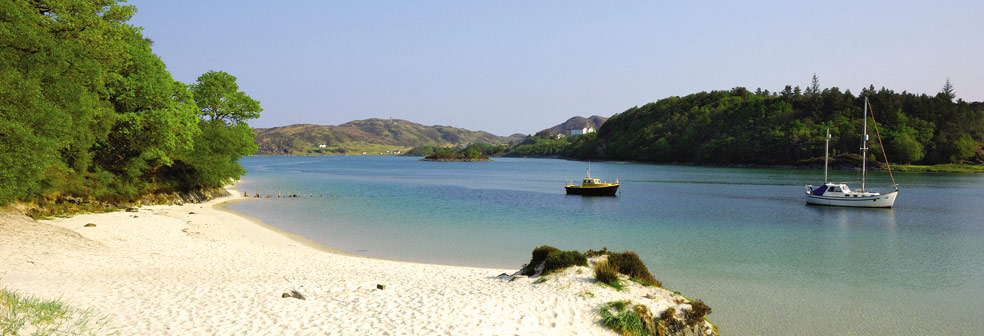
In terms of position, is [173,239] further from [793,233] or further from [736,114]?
[736,114]

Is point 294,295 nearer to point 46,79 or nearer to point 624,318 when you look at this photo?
point 624,318

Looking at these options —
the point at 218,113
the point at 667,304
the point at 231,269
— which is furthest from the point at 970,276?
the point at 218,113

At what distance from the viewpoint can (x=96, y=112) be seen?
2339cm

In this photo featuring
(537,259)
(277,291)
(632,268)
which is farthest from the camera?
(537,259)

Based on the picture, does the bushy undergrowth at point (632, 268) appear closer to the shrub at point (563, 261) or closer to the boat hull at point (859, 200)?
the shrub at point (563, 261)

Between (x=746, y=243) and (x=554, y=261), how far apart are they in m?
15.5

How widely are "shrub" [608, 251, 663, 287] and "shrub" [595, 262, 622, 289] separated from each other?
572 mm

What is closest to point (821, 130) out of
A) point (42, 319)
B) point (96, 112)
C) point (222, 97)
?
point (222, 97)

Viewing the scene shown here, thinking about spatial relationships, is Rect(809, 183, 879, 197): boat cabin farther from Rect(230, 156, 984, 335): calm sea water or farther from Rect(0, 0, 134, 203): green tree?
A: Rect(0, 0, 134, 203): green tree

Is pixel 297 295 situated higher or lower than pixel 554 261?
lower

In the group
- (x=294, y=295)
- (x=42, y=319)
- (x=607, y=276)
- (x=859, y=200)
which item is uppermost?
(x=42, y=319)

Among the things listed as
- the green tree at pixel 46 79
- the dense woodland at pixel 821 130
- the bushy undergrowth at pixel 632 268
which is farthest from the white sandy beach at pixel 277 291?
the dense woodland at pixel 821 130

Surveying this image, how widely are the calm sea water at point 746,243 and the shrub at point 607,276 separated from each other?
2.84 m

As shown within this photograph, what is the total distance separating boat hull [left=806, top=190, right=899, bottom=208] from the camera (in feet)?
137
